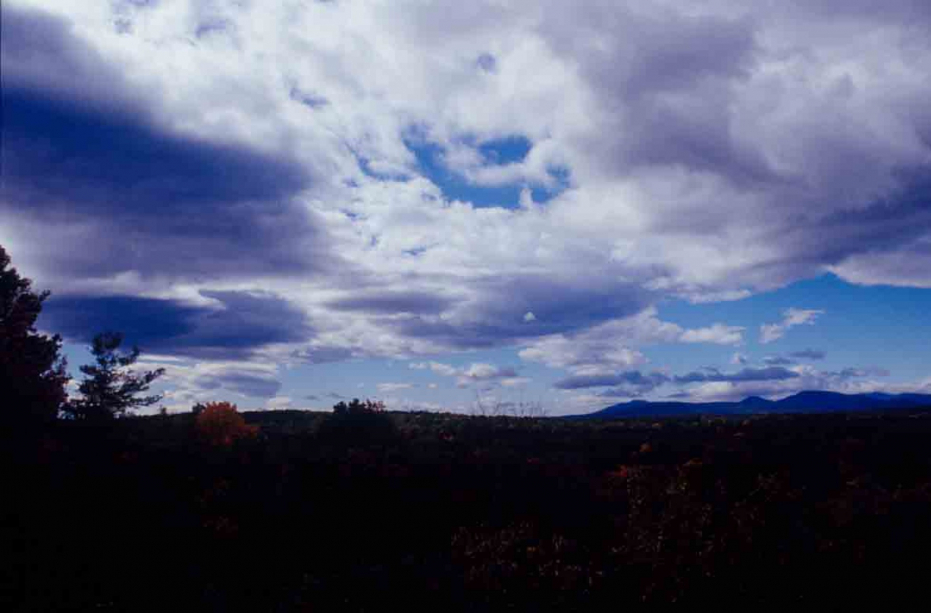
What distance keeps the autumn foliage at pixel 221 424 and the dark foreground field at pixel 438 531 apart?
604 cm

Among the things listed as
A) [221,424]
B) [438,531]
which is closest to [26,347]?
[221,424]

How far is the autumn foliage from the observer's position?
85.0ft

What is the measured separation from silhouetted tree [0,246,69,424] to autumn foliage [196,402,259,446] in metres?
8.48

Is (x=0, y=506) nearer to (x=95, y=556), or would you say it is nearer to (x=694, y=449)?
(x=95, y=556)

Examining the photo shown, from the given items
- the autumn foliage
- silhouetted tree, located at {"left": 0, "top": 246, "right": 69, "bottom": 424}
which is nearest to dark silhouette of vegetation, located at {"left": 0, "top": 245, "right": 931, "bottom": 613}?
the autumn foliage

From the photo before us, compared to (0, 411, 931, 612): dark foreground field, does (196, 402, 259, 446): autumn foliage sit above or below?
above

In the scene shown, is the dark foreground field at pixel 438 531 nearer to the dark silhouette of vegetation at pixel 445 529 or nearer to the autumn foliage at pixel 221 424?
the dark silhouette of vegetation at pixel 445 529

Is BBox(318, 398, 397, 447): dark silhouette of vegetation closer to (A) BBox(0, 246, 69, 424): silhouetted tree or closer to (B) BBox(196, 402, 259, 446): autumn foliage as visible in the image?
(B) BBox(196, 402, 259, 446): autumn foliage

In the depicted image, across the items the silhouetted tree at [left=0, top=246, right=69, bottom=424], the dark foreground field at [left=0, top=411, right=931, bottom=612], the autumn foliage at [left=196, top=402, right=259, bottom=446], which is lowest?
the dark foreground field at [left=0, top=411, right=931, bottom=612]

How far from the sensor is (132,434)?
83.6ft

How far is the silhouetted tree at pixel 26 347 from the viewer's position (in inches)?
1222

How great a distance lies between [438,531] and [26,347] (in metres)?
32.0

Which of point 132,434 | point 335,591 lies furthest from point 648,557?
point 132,434

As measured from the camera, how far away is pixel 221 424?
26.8 metres
